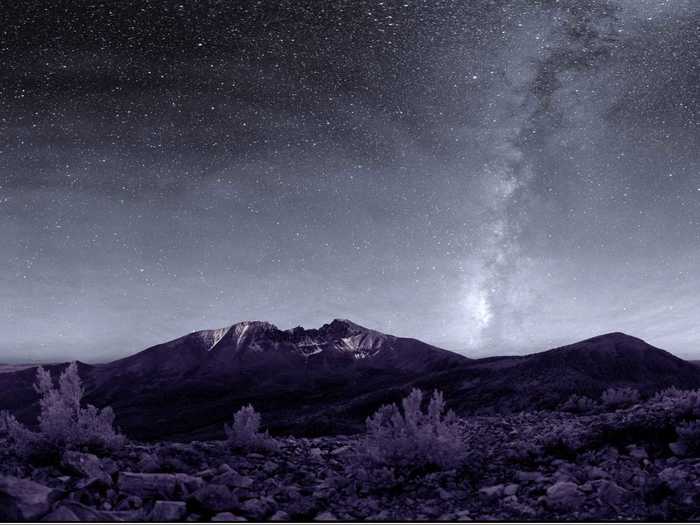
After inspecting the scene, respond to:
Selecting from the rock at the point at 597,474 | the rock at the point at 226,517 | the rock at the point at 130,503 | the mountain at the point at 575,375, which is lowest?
the rock at the point at 226,517

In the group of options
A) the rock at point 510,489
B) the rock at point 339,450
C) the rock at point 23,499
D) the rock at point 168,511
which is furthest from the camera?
the rock at point 339,450

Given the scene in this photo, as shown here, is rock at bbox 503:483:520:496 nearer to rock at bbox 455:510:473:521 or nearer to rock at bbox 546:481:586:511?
rock at bbox 546:481:586:511

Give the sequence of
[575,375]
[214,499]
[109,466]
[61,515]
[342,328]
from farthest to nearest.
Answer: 1. [342,328]
2. [575,375]
3. [109,466]
4. [214,499]
5. [61,515]

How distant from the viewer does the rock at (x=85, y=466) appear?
5270 millimetres

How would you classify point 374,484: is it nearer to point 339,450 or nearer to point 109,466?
point 339,450

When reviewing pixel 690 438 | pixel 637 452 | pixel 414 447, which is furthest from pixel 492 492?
pixel 690 438

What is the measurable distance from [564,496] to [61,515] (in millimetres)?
4987

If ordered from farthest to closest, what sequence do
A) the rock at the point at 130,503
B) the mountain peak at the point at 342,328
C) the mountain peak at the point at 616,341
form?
the mountain peak at the point at 342,328 → the mountain peak at the point at 616,341 → the rock at the point at 130,503

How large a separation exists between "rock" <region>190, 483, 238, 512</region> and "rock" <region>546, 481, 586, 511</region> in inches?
134

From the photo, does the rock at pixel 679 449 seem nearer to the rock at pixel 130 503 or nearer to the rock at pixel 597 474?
the rock at pixel 597 474

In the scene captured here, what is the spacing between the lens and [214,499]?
5.09 m

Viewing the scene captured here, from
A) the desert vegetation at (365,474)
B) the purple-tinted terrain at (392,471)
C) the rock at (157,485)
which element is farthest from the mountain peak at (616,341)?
the rock at (157,485)

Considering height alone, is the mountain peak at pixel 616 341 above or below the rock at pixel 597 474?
above

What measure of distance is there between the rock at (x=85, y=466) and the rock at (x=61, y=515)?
2.91 feet
